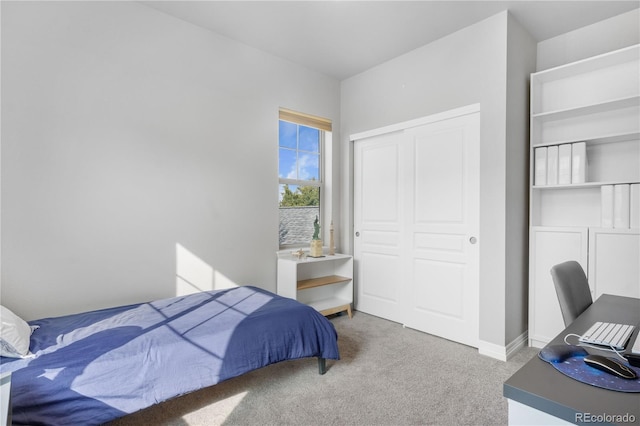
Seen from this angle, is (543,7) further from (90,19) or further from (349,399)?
(90,19)

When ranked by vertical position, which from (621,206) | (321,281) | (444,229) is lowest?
(321,281)

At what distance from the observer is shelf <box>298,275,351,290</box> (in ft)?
11.3

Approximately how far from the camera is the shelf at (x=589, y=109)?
2.51m

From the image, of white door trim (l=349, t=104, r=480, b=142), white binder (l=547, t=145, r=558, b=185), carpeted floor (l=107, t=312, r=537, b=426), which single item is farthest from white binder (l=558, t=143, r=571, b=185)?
carpeted floor (l=107, t=312, r=537, b=426)

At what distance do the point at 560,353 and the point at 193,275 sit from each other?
8.61ft

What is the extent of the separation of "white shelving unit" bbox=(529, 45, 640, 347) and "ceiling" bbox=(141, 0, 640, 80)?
42 centimetres

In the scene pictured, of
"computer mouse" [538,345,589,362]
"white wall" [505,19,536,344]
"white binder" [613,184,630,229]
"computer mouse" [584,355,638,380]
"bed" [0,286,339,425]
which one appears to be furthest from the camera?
"white wall" [505,19,536,344]

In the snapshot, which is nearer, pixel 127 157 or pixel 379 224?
pixel 127 157

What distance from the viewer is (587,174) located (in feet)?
9.29

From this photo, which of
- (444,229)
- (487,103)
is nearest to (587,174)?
(487,103)

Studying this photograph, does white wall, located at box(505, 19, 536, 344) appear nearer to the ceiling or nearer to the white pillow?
the ceiling

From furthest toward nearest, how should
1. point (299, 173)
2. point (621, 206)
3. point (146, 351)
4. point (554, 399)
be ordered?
point (299, 173), point (621, 206), point (146, 351), point (554, 399)

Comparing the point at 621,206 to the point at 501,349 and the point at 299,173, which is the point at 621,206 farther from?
the point at 299,173

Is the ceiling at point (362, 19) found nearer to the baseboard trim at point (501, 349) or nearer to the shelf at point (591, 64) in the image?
the shelf at point (591, 64)
